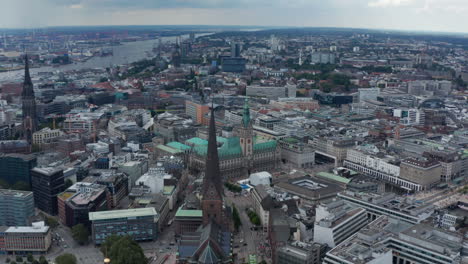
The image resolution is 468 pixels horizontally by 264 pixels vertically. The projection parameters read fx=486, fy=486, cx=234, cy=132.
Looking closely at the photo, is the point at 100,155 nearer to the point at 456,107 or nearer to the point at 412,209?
the point at 412,209

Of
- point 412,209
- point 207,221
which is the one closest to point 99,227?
point 207,221

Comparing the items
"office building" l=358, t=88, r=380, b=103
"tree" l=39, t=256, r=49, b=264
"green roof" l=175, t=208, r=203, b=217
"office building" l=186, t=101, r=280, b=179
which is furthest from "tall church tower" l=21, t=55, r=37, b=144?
"office building" l=358, t=88, r=380, b=103

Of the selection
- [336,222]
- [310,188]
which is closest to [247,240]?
[336,222]

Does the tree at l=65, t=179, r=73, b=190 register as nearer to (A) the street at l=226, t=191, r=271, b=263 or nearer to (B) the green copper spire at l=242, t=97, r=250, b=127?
(A) the street at l=226, t=191, r=271, b=263

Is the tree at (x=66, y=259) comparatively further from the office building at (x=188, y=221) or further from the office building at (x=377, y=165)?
the office building at (x=377, y=165)

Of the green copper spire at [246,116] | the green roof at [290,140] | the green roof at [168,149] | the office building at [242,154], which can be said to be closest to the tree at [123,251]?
the office building at [242,154]

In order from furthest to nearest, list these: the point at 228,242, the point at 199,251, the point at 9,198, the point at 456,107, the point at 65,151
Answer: the point at 456,107 < the point at 65,151 < the point at 9,198 < the point at 228,242 < the point at 199,251

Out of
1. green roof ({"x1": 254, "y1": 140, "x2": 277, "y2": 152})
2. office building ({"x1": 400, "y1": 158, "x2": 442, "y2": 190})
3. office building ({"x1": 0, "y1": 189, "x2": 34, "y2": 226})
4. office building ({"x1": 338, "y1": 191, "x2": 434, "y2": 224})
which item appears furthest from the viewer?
green roof ({"x1": 254, "y1": 140, "x2": 277, "y2": 152})
